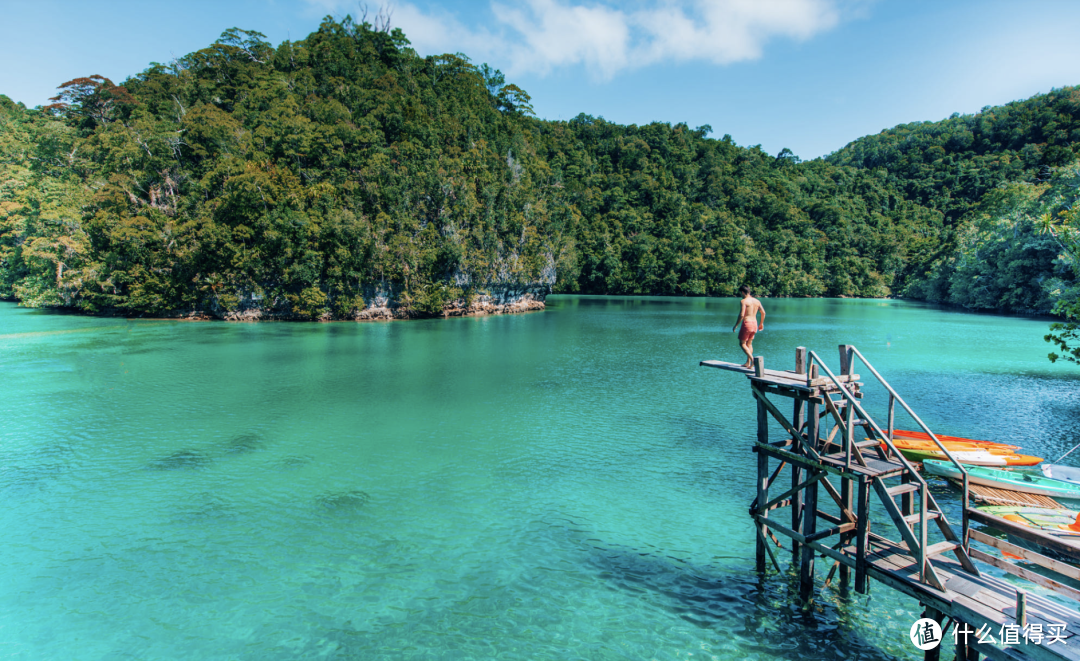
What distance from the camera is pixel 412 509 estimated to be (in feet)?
44.7

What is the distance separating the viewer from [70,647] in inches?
341

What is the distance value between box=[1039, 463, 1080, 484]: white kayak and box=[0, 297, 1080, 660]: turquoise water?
105 inches

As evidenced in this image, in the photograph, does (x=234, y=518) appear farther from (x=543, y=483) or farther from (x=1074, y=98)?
(x=1074, y=98)

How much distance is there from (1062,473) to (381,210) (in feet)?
196

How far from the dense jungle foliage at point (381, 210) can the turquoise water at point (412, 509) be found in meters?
21.4

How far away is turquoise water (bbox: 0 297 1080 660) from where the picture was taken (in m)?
8.98

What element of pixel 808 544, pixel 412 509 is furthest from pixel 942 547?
pixel 412 509

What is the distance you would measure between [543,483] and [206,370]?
24.7m

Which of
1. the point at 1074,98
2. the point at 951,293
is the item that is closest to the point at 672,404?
the point at 951,293

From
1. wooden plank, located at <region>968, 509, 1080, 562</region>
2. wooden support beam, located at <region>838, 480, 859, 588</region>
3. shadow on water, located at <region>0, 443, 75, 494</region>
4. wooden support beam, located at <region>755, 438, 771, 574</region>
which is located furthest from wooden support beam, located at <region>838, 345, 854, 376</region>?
shadow on water, located at <region>0, 443, 75, 494</region>

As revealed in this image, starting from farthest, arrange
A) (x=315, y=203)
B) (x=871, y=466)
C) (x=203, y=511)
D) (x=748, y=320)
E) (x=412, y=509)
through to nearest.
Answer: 1. (x=315, y=203)
2. (x=412, y=509)
3. (x=203, y=511)
4. (x=748, y=320)
5. (x=871, y=466)

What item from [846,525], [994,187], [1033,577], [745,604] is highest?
[994,187]

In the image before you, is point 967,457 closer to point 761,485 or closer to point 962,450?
point 962,450

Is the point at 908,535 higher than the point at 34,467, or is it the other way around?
the point at 908,535
